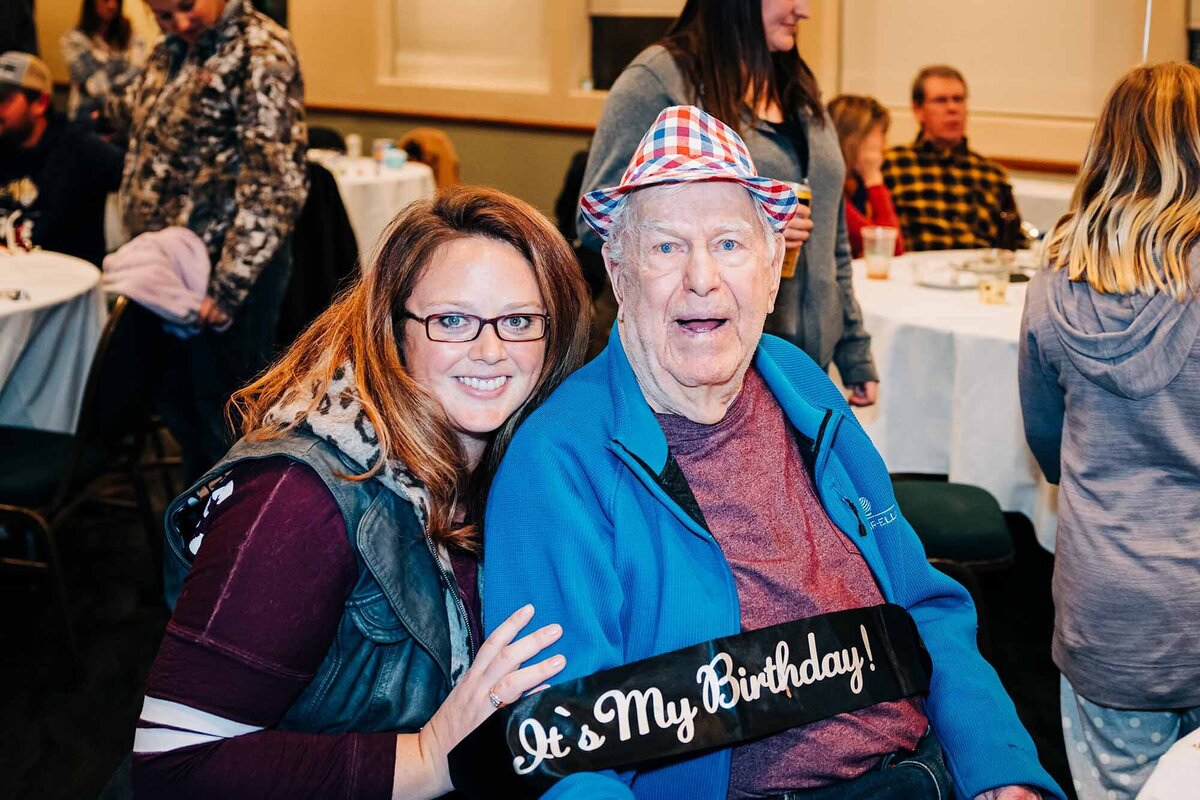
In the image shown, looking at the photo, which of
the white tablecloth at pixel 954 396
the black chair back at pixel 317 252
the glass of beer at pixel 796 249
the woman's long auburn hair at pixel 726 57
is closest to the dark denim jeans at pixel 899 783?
the glass of beer at pixel 796 249

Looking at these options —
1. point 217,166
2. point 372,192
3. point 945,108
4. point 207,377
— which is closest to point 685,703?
point 207,377

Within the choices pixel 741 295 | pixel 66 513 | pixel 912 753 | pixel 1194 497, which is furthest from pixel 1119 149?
pixel 66 513

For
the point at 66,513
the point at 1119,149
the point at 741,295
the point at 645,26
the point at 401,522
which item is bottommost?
the point at 66,513

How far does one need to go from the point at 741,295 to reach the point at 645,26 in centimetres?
644

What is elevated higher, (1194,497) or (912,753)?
(1194,497)

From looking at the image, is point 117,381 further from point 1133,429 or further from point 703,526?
point 1133,429

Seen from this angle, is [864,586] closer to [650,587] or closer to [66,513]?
[650,587]

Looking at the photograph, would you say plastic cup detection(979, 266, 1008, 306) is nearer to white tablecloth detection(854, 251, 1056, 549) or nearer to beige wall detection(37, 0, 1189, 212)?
white tablecloth detection(854, 251, 1056, 549)

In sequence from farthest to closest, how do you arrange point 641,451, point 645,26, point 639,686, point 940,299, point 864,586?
1. point 645,26
2. point 940,299
3. point 864,586
4. point 641,451
5. point 639,686

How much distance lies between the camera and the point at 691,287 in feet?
5.04

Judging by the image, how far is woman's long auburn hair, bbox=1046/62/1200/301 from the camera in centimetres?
209

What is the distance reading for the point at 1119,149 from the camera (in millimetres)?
2184

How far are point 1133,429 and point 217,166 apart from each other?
92.4 inches

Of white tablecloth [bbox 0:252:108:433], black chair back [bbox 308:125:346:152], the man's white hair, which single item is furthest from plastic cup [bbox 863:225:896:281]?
black chair back [bbox 308:125:346:152]
